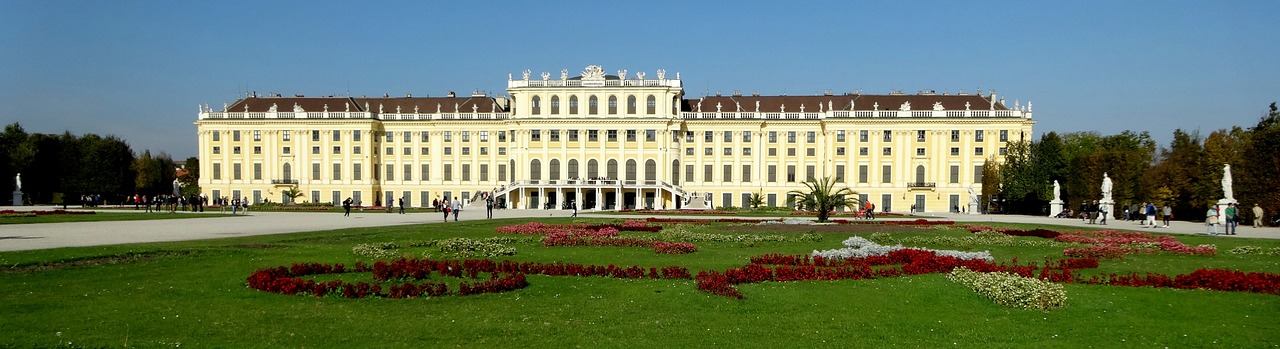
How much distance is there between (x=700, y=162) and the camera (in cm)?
7781

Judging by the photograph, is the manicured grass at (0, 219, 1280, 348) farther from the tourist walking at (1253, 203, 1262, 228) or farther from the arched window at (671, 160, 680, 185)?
the arched window at (671, 160, 680, 185)

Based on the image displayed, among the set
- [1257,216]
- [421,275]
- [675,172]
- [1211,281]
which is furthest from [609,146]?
[1211,281]

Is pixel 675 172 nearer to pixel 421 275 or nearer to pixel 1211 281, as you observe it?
pixel 421 275

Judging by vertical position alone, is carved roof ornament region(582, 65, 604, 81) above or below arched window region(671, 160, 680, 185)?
above

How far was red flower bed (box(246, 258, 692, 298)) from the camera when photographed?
12.8 metres

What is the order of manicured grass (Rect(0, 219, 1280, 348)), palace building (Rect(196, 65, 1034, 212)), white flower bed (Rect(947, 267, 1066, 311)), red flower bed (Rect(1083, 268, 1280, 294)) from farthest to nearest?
palace building (Rect(196, 65, 1034, 212)) < red flower bed (Rect(1083, 268, 1280, 294)) < white flower bed (Rect(947, 267, 1066, 311)) < manicured grass (Rect(0, 219, 1280, 348))

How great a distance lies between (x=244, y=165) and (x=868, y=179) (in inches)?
2476

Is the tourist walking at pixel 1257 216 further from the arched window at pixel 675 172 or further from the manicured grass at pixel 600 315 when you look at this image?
the arched window at pixel 675 172

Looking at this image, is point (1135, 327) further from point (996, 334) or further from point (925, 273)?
point (925, 273)

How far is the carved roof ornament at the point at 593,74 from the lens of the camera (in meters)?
76.5

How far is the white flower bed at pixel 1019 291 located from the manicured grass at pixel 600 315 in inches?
9.5

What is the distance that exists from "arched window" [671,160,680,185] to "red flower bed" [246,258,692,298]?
6032cm

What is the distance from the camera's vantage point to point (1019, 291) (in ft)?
40.2

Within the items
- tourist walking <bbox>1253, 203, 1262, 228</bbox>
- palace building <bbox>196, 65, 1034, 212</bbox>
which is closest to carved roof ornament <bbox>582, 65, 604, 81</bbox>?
palace building <bbox>196, 65, 1034, 212</bbox>
